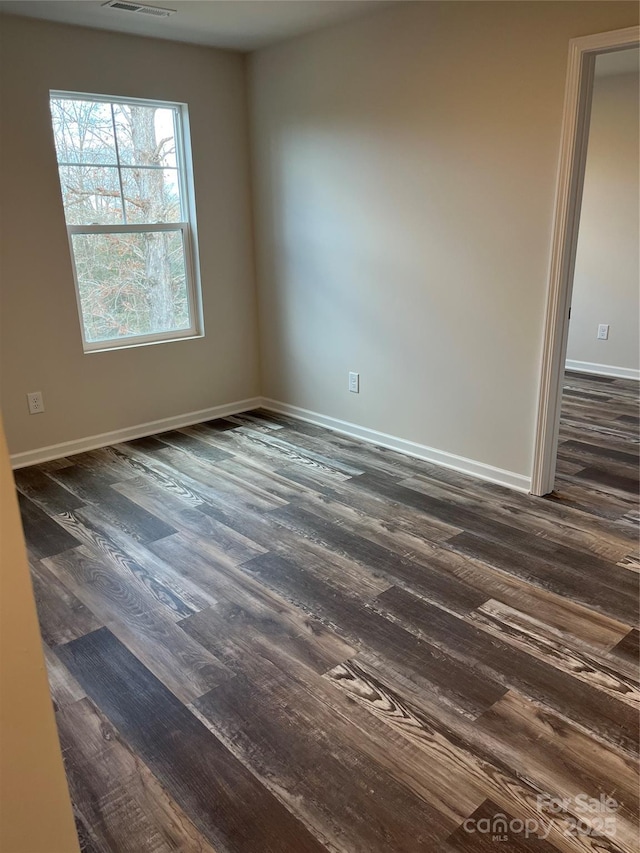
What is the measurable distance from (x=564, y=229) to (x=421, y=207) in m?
0.85

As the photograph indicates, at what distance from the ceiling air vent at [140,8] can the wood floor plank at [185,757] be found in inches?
116

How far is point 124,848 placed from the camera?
1.46 meters

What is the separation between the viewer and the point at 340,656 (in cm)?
209

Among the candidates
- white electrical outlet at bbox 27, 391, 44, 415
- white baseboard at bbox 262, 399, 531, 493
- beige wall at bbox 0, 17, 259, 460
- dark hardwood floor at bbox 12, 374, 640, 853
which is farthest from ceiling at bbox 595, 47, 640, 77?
white electrical outlet at bbox 27, 391, 44, 415

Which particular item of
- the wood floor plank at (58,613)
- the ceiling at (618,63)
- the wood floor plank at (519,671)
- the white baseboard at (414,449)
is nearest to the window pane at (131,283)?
the white baseboard at (414,449)

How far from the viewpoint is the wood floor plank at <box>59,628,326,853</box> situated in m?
1.49

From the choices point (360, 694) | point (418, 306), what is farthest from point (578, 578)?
point (418, 306)

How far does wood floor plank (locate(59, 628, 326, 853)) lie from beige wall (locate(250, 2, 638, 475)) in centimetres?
217

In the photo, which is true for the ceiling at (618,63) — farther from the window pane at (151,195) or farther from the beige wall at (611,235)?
the window pane at (151,195)

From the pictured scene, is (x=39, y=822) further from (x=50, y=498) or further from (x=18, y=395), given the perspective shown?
(x=18, y=395)

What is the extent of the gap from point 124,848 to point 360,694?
76 cm

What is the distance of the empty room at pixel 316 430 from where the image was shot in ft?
5.29

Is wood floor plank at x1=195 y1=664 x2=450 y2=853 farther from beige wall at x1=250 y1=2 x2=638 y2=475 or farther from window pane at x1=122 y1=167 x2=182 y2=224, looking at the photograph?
window pane at x1=122 y1=167 x2=182 y2=224

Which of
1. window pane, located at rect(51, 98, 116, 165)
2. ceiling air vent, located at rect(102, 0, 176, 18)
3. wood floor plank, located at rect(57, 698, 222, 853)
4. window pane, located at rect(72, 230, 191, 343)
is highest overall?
ceiling air vent, located at rect(102, 0, 176, 18)
